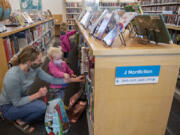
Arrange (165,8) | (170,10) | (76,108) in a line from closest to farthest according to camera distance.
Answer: (76,108) → (170,10) → (165,8)

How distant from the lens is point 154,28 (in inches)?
40.4

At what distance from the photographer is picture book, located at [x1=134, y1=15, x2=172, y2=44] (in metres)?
0.97

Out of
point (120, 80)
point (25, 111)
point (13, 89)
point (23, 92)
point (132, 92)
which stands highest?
point (120, 80)

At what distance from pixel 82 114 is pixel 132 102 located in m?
0.98

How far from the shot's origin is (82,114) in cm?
195

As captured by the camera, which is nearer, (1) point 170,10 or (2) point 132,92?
(2) point 132,92

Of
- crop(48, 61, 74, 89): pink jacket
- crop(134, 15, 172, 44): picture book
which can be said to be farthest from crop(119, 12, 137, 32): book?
crop(48, 61, 74, 89): pink jacket

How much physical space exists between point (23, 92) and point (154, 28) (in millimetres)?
1479

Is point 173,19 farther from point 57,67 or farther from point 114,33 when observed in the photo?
point 114,33

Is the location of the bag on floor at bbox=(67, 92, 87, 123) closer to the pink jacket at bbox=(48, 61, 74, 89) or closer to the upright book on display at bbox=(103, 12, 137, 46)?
the pink jacket at bbox=(48, 61, 74, 89)

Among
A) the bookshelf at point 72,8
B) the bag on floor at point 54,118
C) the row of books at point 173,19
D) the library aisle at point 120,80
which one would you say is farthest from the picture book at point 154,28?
the bookshelf at point 72,8

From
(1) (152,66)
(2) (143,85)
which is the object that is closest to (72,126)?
(2) (143,85)

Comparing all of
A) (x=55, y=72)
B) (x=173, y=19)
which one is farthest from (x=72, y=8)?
(x=55, y=72)

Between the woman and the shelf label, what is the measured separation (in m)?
0.83
